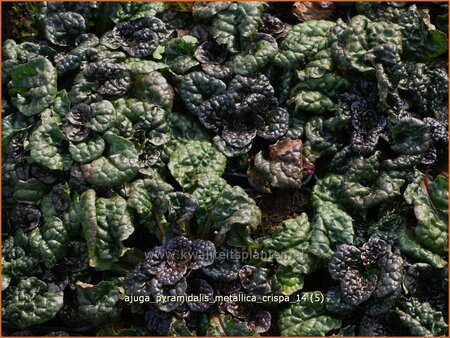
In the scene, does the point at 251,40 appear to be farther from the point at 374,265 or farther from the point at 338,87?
the point at 374,265

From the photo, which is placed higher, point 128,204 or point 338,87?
point 338,87

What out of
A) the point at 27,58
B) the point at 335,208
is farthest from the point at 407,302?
the point at 27,58

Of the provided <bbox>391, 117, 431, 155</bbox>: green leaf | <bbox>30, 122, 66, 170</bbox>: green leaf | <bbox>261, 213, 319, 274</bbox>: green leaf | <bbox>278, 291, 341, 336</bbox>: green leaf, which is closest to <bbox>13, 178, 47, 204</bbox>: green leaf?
<bbox>30, 122, 66, 170</bbox>: green leaf

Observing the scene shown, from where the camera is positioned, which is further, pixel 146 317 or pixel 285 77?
pixel 285 77

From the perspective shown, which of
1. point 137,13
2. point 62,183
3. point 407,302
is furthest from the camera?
point 137,13

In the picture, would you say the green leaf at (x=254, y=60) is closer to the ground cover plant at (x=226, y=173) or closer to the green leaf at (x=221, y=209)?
the ground cover plant at (x=226, y=173)

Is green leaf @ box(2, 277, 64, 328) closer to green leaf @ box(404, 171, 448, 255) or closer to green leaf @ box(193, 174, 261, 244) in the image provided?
green leaf @ box(193, 174, 261, 244)
